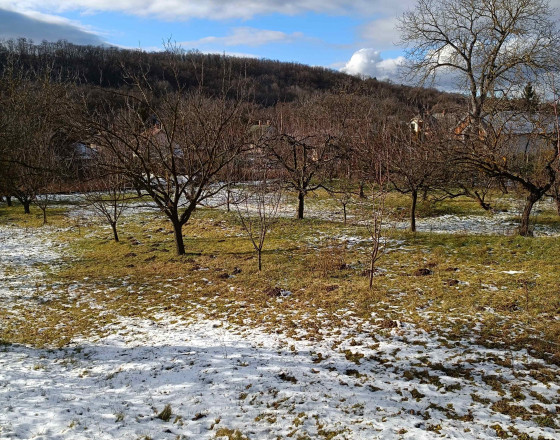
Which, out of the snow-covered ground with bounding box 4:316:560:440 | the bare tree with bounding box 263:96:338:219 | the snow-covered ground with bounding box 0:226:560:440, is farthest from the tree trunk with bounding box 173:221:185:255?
the snow-covered ground with bounding box 4:316:560:440

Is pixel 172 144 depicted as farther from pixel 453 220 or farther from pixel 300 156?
pixel 300 156

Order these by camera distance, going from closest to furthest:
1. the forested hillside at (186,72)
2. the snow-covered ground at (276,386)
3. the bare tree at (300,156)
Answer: the snow-covered ground at (276,386), the bare tree at (300,156), the forested hillside at (186,72)

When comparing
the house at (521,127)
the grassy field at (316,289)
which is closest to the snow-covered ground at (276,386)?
the grassy field at (316,289)

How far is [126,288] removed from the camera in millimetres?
9242

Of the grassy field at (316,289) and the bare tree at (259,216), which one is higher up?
the bare tree at (259,216)

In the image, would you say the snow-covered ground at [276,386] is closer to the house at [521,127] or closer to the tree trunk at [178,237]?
the tree trunk at [178,237]

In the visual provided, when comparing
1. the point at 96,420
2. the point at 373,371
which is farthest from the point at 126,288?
the point at 373,371

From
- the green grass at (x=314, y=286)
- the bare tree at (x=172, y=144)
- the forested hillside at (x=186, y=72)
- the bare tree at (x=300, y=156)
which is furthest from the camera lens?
the forested hillside at (x=186, y=72)

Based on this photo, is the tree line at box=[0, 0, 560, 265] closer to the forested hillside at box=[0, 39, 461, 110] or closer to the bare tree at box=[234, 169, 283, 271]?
the bare tree at box=[234, 169, 283, 271]

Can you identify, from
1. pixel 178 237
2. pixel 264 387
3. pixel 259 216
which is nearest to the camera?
pixel 264 387

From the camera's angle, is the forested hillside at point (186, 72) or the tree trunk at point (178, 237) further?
the forested hillside at point (186, 72)

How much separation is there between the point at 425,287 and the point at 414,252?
8.70ft

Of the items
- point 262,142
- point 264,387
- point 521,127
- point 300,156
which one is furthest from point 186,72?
point 264,387

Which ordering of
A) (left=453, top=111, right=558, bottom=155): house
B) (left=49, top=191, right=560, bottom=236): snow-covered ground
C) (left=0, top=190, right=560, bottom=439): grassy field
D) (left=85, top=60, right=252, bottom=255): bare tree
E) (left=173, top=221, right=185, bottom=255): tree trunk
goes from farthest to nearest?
1. (left=49, top=191, right=560, bottom=236): snow-covered ground
2. (left=173, top=221, right=185, bottom=255): tree trunk
3. (left=453, top=111, right=558, bottom=155): house
4. (left=85, top=60, right=252, bottom=255): bare tree
5. (left=0, top=190, right=560, bottom=439): grassy field
